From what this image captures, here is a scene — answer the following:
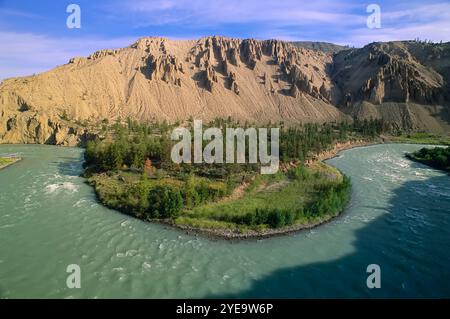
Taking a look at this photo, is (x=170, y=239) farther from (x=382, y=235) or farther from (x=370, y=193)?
(x=370, y=193)

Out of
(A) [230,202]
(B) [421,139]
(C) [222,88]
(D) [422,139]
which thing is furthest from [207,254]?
(C) [222,88]

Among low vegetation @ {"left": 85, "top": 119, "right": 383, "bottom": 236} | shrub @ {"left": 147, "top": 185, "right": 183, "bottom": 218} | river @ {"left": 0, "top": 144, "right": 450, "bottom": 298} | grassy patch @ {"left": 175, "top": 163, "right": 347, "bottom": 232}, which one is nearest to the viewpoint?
river @ {"left": 0, "top": 144, "right": 450, "bottom": 298}

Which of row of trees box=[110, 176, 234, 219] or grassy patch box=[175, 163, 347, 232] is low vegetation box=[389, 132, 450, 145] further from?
row of trees box=[110, 176, 234, 219]

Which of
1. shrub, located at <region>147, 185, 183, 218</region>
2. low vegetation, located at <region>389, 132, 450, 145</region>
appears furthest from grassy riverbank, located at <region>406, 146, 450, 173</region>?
shrub, located at <region>147, 185, 183, 218</region>

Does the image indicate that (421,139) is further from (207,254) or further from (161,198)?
(207,254)
